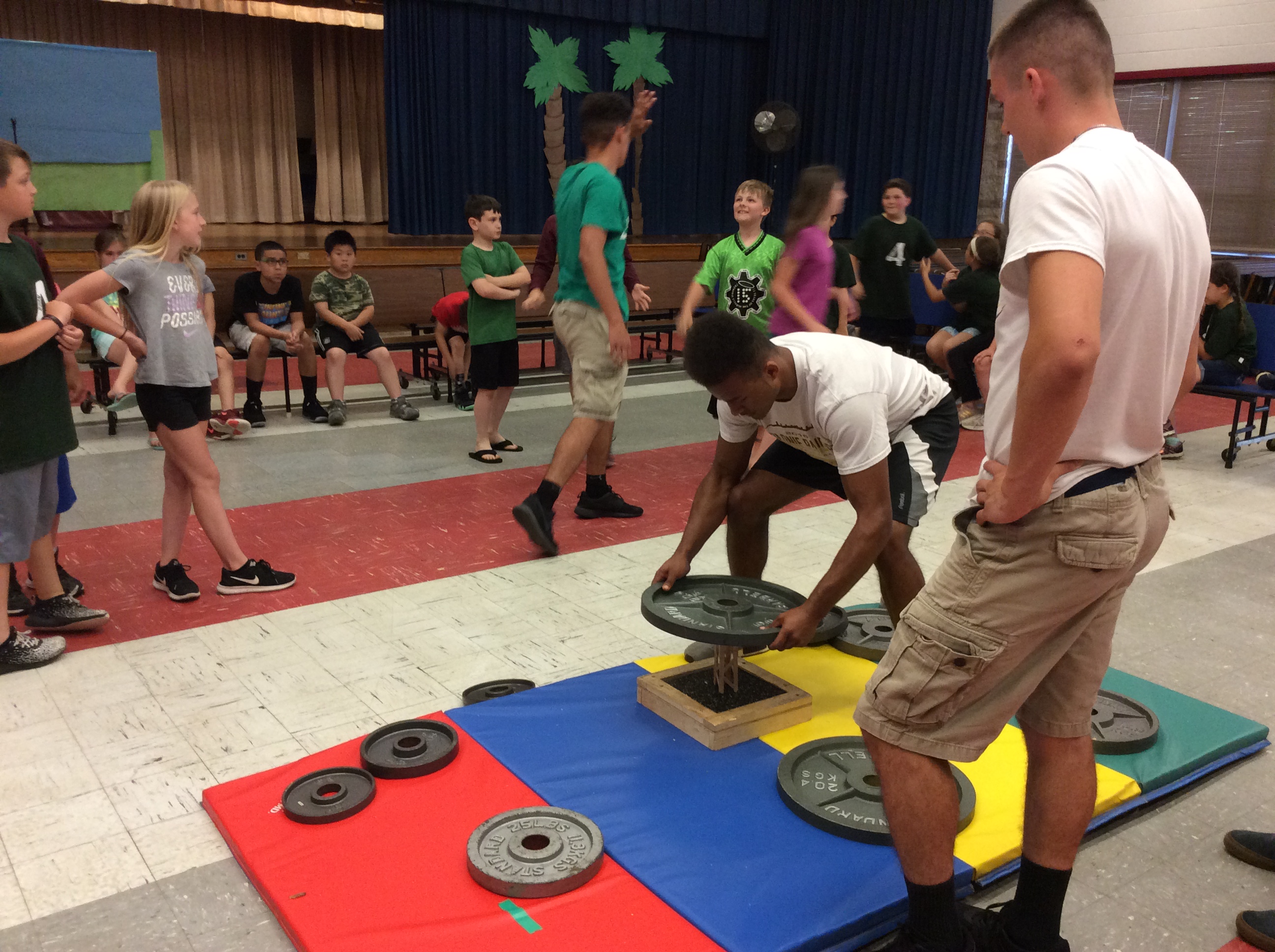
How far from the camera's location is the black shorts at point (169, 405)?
3623mm

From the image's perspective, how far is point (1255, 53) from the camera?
33.9 ft

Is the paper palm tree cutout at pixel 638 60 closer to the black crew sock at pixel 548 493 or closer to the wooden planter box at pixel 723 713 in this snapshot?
the black crew sock at pixel 548 493

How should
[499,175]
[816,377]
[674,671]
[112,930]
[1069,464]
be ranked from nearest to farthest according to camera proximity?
[1069,464]
[112,930]
[816,377]
[674,671]
[499,175]

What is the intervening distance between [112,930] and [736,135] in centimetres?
1311

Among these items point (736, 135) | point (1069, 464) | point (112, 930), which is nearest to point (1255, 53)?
point (736, 135)

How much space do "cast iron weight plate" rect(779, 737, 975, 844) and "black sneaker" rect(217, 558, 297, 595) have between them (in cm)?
224

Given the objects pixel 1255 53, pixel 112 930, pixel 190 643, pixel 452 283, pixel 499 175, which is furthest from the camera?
pixel 499 175

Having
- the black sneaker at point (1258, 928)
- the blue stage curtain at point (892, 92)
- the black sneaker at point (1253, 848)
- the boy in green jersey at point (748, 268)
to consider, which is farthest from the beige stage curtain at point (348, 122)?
the black sneaker at point (1258, 928)

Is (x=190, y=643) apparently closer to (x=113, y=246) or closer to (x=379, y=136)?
(x=113, y=246)

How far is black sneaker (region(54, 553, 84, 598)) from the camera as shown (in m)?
3.83

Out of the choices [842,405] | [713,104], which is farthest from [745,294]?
[713,104]

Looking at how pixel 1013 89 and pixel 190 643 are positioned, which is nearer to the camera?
pixel 1013 89

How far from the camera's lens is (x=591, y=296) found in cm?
468

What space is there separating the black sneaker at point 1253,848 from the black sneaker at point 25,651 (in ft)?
11.0
